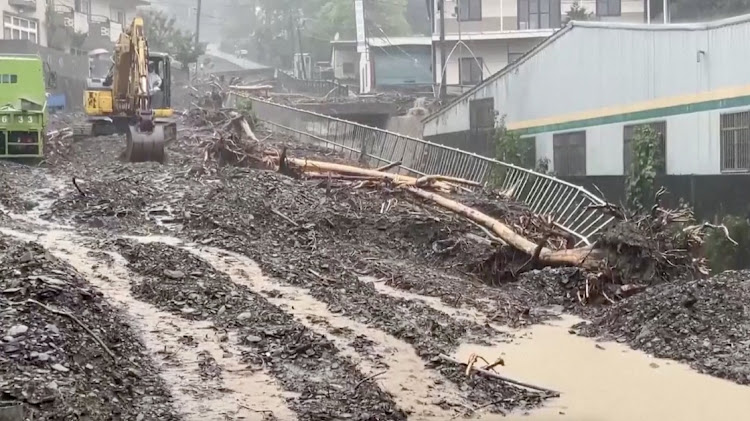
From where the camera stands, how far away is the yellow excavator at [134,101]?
818 inches

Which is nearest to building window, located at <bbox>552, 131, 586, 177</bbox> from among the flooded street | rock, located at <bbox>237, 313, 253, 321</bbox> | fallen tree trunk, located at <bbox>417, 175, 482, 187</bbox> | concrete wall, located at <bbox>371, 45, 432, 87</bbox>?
fallen tree trunk, located at <bbox>417, 175, 482, 187</bbox>

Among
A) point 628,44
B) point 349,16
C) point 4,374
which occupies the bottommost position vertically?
point 4,374

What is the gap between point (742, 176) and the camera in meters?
17.2

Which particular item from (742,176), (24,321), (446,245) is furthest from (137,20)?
(24,321)

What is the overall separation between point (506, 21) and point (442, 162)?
16.5 meters

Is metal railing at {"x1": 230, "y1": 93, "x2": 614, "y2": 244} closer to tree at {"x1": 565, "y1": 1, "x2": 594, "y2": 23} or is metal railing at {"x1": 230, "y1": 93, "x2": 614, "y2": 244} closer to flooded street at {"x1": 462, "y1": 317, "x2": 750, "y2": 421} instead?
flooded street at {"x1": 462, "y1": 317, "x2": 750, "y2": 421}

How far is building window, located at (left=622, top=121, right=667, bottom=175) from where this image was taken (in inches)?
779

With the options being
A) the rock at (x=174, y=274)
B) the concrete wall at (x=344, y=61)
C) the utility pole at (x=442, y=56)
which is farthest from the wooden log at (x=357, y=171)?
the concrete wall at (x=344, y=61)

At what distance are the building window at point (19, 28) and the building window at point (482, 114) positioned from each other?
22.7 m

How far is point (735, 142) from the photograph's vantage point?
17.8 m

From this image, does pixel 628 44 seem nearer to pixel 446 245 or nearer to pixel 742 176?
pixel 742 176

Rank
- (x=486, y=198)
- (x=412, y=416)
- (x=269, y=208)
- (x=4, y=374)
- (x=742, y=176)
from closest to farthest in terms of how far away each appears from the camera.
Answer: (x=4, y=374), (x=412, y=416), (x=269, y=208), (x=742, y=176), (x=486, y=198)

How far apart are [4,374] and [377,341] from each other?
4074 millimetres

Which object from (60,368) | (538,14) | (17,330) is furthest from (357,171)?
(538,14)
